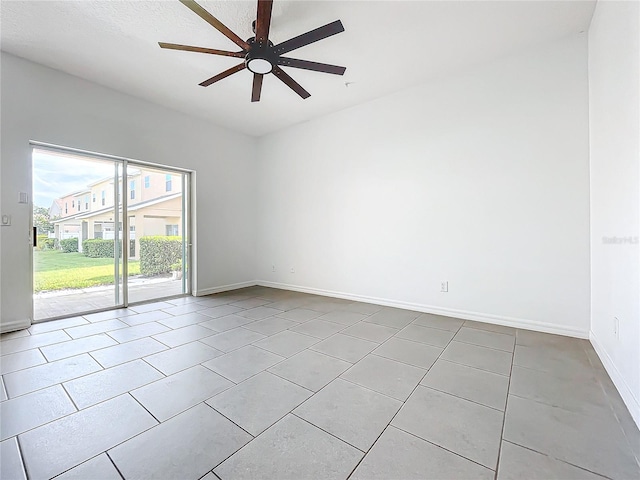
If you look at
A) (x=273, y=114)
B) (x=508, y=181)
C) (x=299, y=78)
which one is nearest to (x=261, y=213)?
(x=273, y=114)

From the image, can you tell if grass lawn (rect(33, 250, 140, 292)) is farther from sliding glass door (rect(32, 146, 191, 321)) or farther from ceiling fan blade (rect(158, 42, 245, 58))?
ceiling fan blade (rect(158, 42, 245, 58))

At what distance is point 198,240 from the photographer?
5.00 m

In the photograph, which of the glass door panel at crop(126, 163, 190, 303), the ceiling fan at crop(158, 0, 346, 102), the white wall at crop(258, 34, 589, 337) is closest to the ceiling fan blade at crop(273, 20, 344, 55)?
the ceiling fan at crop(158, 0, 346, 102)

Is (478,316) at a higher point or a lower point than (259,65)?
lower

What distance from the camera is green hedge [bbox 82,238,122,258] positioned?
3.91 metres

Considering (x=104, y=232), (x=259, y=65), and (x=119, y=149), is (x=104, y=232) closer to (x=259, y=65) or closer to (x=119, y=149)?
(x=119, y=149)

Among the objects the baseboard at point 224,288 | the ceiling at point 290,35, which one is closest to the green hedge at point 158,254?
the baseboard at point 224,288

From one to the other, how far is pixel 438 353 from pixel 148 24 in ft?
13.4

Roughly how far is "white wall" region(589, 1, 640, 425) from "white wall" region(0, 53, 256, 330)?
16.8 ft

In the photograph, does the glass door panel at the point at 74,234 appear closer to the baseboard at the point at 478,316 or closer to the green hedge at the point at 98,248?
the green hedge at the point at 98,248

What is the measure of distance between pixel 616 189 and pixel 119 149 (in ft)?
17.8

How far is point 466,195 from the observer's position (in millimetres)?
3529

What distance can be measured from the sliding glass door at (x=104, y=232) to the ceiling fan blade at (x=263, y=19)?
3039 mm

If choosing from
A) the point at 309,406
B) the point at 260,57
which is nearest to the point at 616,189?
the point at 309,406
